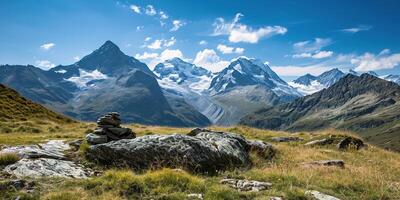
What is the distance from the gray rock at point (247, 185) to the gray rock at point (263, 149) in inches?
340

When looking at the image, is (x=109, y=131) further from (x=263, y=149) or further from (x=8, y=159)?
(x=263, y=149)

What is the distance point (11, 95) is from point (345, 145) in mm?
48256

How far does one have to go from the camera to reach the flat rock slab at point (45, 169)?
14.8m

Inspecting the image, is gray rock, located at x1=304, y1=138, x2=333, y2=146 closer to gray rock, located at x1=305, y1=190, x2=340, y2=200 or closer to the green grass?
gray rock, located at x1=305, y1=190, x2=340, y2=200

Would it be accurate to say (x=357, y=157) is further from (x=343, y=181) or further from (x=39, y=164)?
(x=39, y=164)

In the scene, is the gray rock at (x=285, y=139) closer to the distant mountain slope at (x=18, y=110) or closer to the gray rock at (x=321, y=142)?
the gray rock at (x=321, y=142)

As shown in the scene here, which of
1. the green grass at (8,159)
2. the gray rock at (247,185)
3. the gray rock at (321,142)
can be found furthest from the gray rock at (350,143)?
the green grass at (8,159)

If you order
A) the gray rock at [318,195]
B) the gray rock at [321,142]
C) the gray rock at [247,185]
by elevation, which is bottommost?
the gray rock at [318,195]

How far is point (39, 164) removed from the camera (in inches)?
628

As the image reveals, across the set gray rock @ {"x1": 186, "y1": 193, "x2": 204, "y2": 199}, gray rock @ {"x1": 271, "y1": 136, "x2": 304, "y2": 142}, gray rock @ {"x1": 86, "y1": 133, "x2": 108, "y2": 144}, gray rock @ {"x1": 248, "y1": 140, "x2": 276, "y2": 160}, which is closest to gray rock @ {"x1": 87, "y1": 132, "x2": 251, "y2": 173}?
gray rock @ {"x1": 86, "y1": 133, "x2": 108, "y2": 144}

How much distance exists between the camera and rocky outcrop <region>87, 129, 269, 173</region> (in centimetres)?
1784

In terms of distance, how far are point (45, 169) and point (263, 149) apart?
44.4 ft

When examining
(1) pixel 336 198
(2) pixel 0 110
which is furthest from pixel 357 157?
(2) pixel 0 110

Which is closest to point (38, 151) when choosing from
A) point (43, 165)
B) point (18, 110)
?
point (43, 165)
